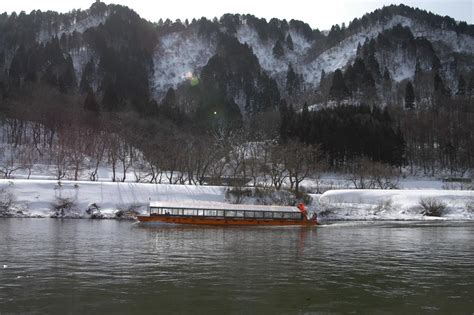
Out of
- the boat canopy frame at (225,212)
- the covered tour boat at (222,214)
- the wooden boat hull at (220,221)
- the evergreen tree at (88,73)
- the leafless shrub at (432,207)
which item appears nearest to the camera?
the wooden boat hull at (220,221)

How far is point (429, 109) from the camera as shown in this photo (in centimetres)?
13962

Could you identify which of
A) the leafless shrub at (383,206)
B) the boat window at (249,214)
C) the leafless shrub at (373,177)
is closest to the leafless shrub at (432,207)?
the leafless shrub at (383,206)

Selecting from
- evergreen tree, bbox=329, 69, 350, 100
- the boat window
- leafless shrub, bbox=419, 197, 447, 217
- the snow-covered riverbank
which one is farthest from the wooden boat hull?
evergreen tree, bbox=329, 69, 350, 100

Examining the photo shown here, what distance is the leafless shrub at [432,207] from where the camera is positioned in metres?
65.8

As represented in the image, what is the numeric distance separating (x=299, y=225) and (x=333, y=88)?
118379mm

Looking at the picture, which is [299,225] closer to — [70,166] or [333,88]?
[70,166]

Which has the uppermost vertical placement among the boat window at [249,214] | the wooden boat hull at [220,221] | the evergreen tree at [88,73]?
the evergreen tree at [88,73]

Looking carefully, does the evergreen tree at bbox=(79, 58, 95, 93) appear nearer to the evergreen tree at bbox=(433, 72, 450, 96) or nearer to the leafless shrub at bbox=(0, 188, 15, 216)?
the leafless shrub at bbox=(0, 188, 15, 216)

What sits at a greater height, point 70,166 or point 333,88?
point 333,88

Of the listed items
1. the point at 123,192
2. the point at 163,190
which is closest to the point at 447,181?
the point at 163,190

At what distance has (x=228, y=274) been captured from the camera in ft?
72.7

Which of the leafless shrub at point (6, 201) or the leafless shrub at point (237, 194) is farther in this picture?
the leafless shrub at point (237, 194)

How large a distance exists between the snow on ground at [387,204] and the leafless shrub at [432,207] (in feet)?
0.98

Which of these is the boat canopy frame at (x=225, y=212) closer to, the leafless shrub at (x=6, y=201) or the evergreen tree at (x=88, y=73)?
the leafless shrub at (x=6, y=201)
